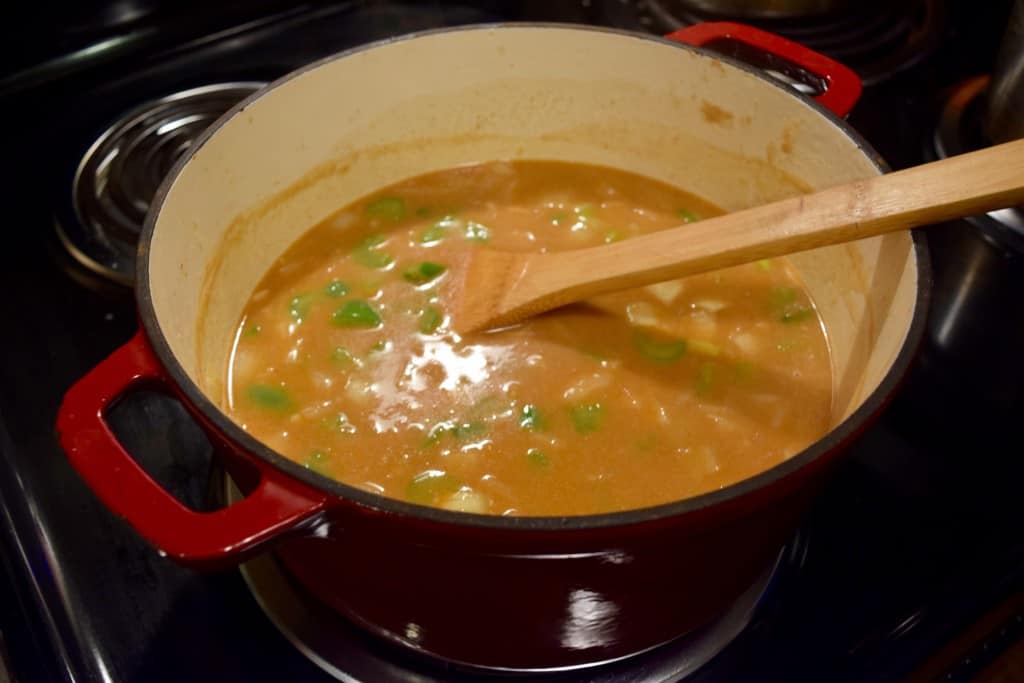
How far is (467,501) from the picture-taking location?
3.60 ft

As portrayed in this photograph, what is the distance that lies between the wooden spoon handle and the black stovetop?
22cm

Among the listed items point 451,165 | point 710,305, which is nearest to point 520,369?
point 710,305

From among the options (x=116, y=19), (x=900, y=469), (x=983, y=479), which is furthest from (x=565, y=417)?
(x=116, y=19)

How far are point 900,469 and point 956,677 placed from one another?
10.7 inches

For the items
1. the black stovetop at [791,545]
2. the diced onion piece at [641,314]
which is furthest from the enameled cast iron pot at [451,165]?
the diced onion piece at [641,314]

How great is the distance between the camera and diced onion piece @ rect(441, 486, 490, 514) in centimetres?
109

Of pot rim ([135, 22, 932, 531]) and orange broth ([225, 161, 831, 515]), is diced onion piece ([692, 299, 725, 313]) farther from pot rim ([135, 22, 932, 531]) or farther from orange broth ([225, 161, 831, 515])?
pot rim ([135, 22, 932, 531])

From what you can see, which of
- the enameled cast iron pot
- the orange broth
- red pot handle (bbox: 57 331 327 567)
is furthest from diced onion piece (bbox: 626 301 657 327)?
red pot handle (bbox: 57 331 327 567)

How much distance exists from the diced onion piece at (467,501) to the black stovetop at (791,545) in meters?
0.24

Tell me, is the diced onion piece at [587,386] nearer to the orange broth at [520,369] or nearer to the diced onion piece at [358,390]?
the orange broth at [520,369]

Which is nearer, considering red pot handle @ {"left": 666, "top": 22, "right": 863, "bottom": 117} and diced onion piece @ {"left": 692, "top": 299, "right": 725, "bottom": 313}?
red pot handle @ {"left": 666, "top": 22, "right": 863, "bottom": 117}

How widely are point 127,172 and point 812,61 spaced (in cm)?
111

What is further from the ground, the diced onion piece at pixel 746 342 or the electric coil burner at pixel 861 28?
the electric coil burner at pixel 861 28

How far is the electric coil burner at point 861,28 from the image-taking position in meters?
1.75
